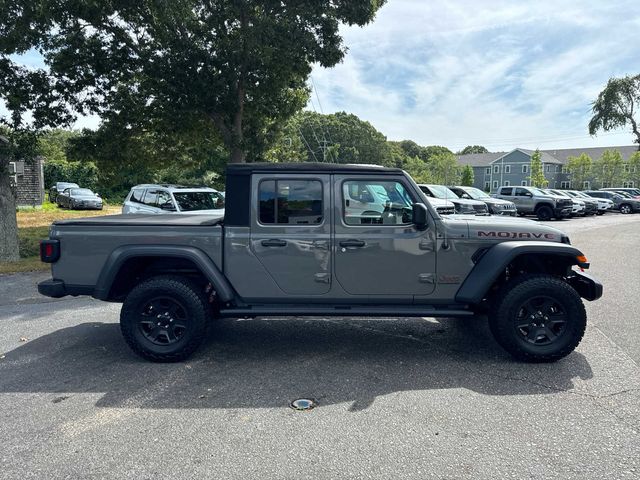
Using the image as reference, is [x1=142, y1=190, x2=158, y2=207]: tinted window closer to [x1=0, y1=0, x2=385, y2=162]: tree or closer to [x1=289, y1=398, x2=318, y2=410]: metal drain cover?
[x1=0, y1=0, x2=385, y2=162]: tree

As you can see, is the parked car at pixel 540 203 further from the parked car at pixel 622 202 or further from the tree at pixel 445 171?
the tree at pixel 445 171

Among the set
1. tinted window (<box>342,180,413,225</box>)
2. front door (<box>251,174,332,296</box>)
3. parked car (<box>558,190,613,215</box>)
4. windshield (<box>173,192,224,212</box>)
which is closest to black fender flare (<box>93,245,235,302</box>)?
front door (<box>251,174,332,296</box>)

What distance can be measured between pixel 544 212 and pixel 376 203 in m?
20.3

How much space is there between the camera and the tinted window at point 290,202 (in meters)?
4.20

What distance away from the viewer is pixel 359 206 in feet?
13.9

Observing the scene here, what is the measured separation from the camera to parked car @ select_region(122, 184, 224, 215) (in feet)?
37.2

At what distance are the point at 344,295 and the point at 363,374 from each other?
30.0 inches

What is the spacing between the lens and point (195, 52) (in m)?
10.8

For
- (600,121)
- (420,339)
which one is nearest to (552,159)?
(600,121)

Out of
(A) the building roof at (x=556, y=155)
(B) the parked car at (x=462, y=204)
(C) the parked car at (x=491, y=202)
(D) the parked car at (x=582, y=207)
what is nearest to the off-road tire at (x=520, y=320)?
(B) the parked car at (x=462, y=204)

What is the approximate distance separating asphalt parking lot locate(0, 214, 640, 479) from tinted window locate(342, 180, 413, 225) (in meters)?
1.42

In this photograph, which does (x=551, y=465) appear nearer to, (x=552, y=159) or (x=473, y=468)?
(x=473, y=468)

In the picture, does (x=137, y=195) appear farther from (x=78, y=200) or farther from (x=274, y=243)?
(x=78, y=200)

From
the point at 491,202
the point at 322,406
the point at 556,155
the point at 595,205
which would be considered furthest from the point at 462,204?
the point at 556,155
